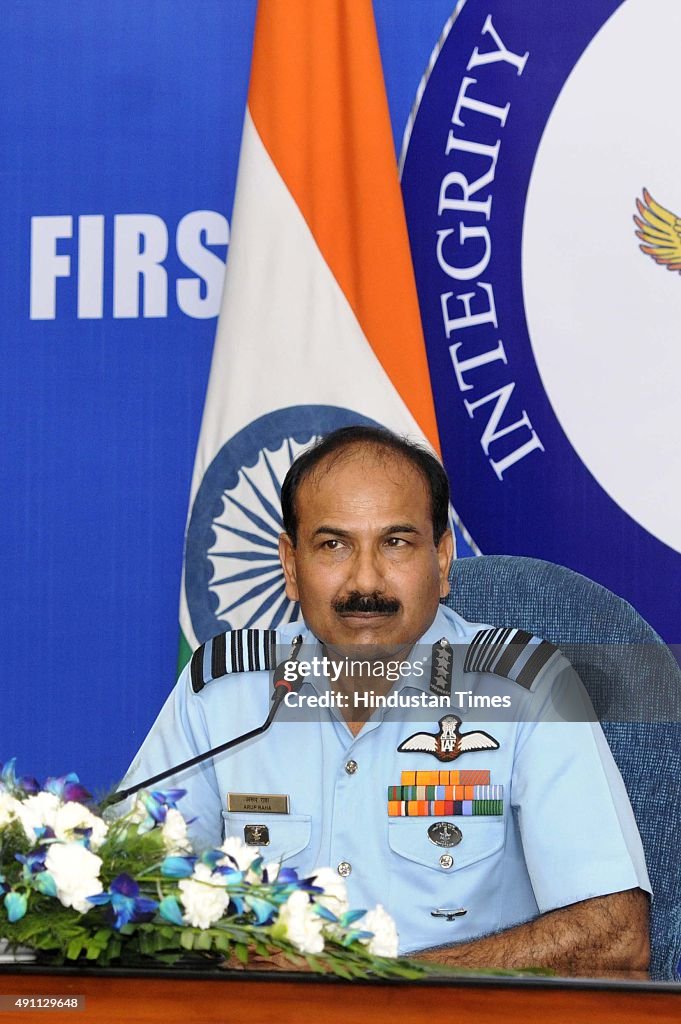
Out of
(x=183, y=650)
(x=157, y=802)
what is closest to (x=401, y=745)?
(x=157, y=802)

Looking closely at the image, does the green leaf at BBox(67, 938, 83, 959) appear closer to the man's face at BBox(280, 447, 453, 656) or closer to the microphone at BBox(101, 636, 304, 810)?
the microphone at BBox(101, 636, 304, 810)

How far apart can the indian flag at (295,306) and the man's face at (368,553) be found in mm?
806

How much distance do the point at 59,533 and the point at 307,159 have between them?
1051mm

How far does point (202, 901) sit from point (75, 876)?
0.35 ft

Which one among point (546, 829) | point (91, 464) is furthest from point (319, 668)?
point (91, 464)

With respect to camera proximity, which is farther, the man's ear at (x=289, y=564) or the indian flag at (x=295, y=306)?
the indian flag at (x=295, y=306)

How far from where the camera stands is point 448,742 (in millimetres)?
1915

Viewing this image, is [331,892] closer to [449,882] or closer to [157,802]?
[157,802]

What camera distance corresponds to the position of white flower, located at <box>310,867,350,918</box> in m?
1.13

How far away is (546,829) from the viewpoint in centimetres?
177

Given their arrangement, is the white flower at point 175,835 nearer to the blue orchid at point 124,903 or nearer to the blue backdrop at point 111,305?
the blue orchid at point 124,903

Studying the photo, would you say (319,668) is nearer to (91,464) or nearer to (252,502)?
(252,502)

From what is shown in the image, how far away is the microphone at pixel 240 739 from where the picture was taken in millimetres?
1317

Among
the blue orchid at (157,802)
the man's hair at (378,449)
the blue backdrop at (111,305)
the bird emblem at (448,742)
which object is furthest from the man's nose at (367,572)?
the blue backdrop at (111,305)
